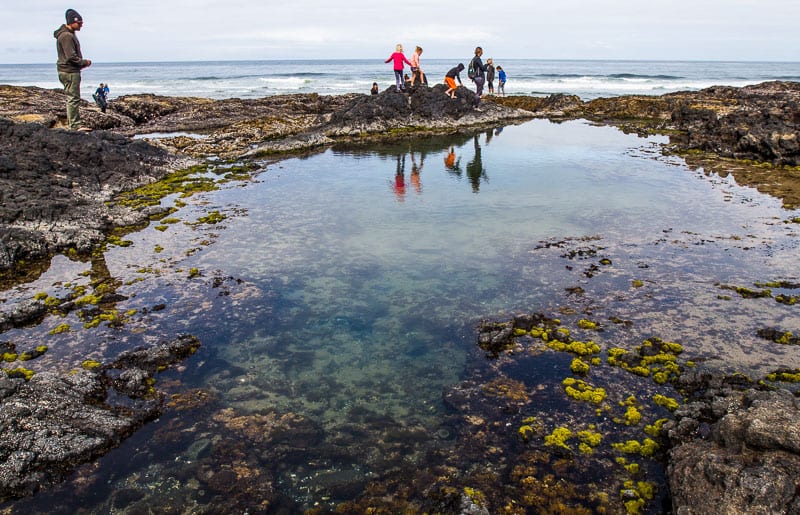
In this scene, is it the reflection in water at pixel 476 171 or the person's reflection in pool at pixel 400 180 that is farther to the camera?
the reflection in water at pixel 476 171

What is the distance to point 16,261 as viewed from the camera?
1160cm

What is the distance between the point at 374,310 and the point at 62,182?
42.2ft

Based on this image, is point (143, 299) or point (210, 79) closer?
point (143, 299)

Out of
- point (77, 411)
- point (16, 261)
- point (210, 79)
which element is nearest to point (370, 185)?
point (16, 261)

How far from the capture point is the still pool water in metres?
5.97

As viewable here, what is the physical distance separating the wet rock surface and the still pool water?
9.9 inches

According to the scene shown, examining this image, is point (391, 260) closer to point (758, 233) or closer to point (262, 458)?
point (262, 458)

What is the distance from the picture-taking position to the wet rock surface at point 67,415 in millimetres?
5719

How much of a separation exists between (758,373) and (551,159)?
56.2 feet

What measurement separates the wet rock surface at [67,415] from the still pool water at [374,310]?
252 millimetres

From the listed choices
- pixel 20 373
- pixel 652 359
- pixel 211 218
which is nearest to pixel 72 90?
pixel 211 218

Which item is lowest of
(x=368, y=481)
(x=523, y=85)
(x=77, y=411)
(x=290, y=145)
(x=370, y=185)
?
(x=368, y=481)

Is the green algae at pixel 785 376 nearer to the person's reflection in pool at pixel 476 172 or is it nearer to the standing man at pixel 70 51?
the person's reflection in pool at pixel 476 172

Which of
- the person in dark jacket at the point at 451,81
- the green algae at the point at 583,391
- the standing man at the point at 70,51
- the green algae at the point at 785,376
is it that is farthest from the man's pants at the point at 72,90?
the person in dark jacket at the point at 451,81
